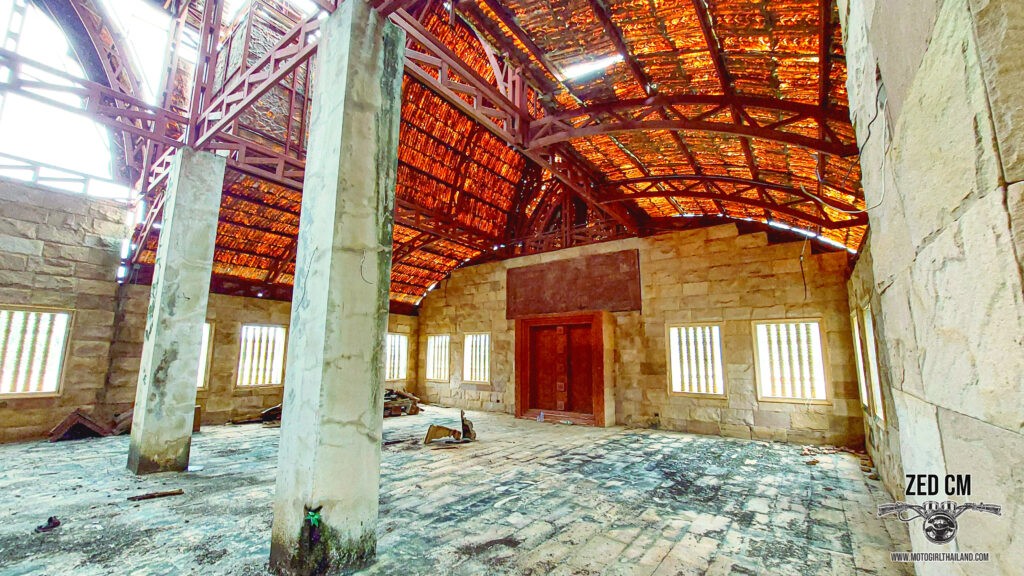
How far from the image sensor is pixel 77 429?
6562mm

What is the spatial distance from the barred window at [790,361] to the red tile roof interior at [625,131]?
1.87 m

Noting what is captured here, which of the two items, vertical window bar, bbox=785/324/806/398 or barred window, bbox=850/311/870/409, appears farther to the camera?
vertical window bar, bbox=785/324/806/398

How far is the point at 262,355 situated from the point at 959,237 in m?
11.4

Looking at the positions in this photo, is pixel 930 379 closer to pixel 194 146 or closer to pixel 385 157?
pixel 385 157

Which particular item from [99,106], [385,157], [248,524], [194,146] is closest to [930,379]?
[385,157]

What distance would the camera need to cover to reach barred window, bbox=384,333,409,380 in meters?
12.3

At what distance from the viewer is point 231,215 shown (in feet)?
26.7

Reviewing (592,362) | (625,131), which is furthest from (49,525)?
(592,362)

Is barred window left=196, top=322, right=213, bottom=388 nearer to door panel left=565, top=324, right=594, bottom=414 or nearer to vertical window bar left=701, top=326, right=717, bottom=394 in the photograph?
door panel left=565, top=324, right=594, bottom=414

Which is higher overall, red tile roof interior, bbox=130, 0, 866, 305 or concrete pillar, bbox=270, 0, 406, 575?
red tile roof interior, bbox=130, 0, 866, 305

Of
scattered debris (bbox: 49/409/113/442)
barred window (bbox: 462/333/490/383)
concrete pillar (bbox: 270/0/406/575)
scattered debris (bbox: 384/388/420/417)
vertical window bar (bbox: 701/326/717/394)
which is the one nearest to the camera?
concrete pillar (bbox: 270/0/406/575)

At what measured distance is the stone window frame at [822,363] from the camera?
666cm

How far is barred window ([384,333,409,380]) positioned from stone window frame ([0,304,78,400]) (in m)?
6.64

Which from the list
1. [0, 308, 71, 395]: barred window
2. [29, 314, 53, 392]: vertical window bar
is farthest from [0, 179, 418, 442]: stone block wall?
[29, 314, 53, 392]: vertical window bar
